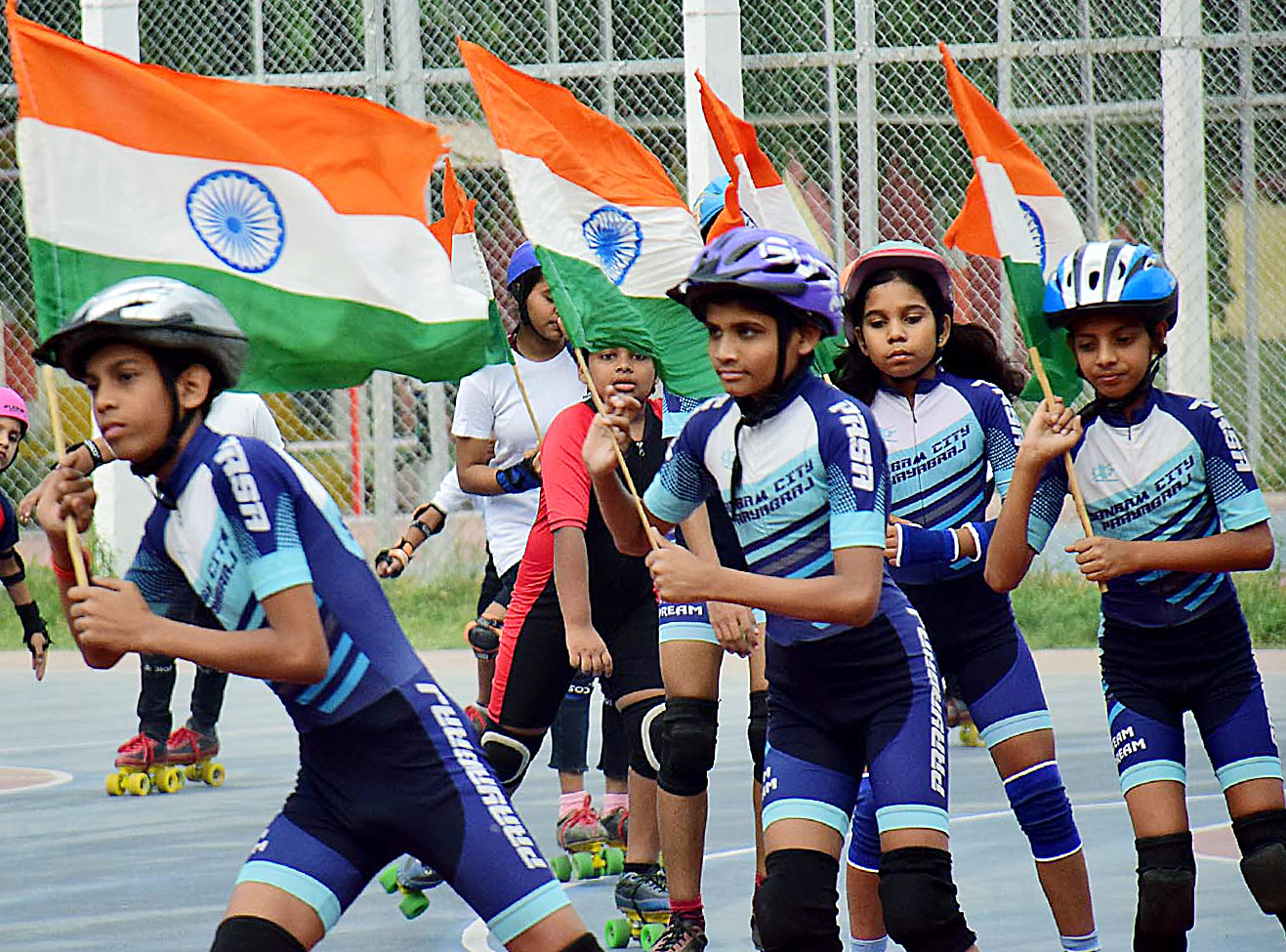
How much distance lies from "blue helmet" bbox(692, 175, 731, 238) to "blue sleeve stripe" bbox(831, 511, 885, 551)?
274 cm

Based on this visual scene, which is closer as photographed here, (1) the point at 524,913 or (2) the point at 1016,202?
(1) the point at 524,913

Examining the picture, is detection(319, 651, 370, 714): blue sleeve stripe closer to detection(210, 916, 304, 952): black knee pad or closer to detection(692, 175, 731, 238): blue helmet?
detection(210, 916, 304, 952): black knee pad

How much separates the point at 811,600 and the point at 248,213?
1966 millimetres

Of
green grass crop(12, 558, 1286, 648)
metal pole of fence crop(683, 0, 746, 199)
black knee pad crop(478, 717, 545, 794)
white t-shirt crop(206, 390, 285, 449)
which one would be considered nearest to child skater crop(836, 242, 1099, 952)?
black knee pad crop(478, 717, 545, 794)

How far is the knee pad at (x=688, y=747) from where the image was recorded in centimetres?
682

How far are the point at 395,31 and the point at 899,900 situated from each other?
42.7 ft

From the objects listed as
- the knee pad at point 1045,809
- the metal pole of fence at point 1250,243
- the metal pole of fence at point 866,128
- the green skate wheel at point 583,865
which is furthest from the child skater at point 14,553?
the metal pole of fence at point 1250,243

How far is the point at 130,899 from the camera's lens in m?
8.28

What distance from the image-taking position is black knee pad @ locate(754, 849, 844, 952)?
5266mm

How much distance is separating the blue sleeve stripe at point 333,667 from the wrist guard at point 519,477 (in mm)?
3692

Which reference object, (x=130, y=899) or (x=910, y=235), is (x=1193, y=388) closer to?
(x=910, y=235)

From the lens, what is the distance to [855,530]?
5305 mm

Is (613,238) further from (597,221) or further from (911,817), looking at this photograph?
(911,817)

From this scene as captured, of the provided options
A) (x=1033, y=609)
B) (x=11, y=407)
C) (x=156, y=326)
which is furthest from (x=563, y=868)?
(x=1033, y=609)
